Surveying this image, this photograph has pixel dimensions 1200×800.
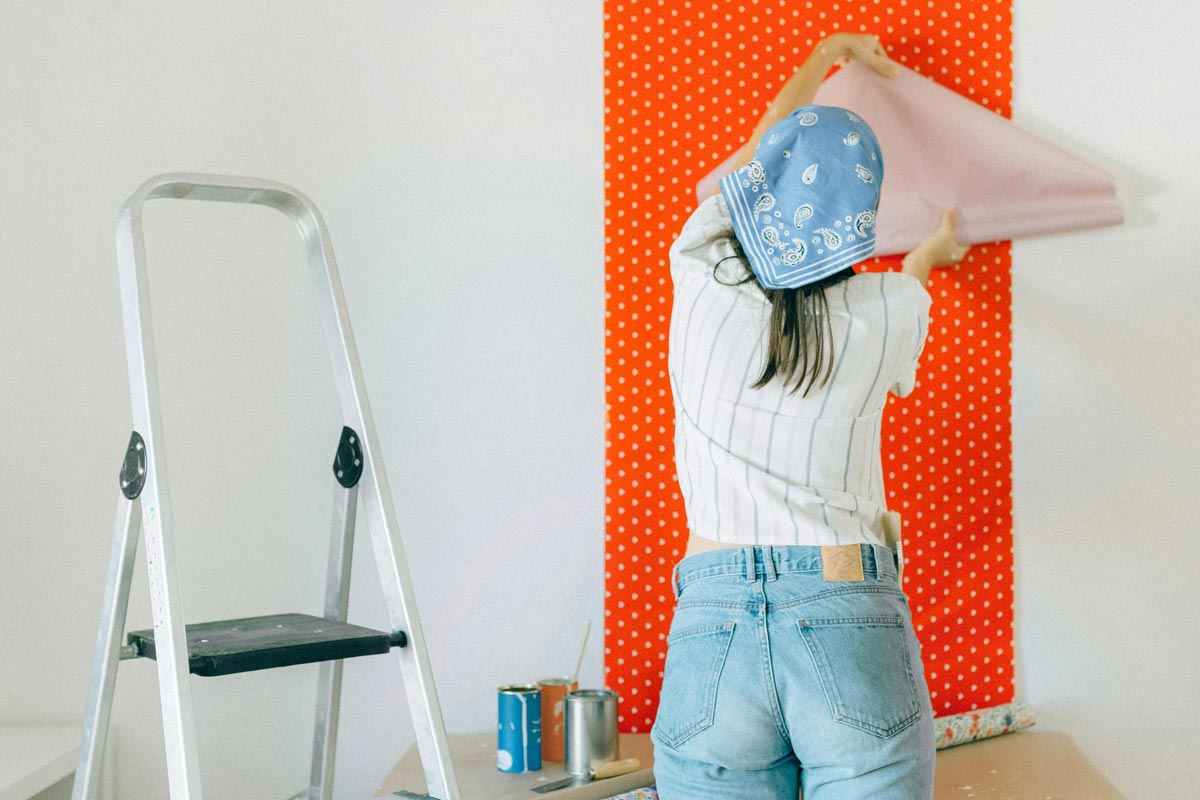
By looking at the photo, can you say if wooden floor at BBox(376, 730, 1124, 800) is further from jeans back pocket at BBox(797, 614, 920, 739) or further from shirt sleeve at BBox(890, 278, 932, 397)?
shirt sleeve at BBox(890, 278, 932, 397)

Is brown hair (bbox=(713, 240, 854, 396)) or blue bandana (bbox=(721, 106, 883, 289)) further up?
blue bandana (bbox=(721, 106, 883, 289))

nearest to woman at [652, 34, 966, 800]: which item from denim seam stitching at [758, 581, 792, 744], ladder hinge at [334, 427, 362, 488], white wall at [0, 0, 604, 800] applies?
denim seam stitching at [758, 581, 792, 744]

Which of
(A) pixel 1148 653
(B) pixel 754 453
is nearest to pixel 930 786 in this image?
(B) pixel 754 453

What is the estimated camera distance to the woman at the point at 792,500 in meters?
1.08

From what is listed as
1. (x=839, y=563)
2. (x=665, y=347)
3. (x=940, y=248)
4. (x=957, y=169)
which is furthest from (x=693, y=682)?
(x=957, y=169)

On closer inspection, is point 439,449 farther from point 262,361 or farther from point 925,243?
point 925,243

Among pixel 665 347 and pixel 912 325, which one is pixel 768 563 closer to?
pixel 912 325

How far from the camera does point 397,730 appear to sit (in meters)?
1.82

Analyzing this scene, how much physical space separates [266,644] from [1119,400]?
56.6 inches

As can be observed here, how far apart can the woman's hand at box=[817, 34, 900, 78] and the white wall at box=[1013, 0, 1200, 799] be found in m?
0.26

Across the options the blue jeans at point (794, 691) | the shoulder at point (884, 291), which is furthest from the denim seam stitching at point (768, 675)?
the shoulder at point (884, 291)

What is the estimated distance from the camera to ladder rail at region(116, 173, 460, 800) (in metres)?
1.09

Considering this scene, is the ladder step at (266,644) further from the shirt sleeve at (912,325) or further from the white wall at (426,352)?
the shirt sleeve at (912,325)

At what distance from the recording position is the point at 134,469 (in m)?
1.17
